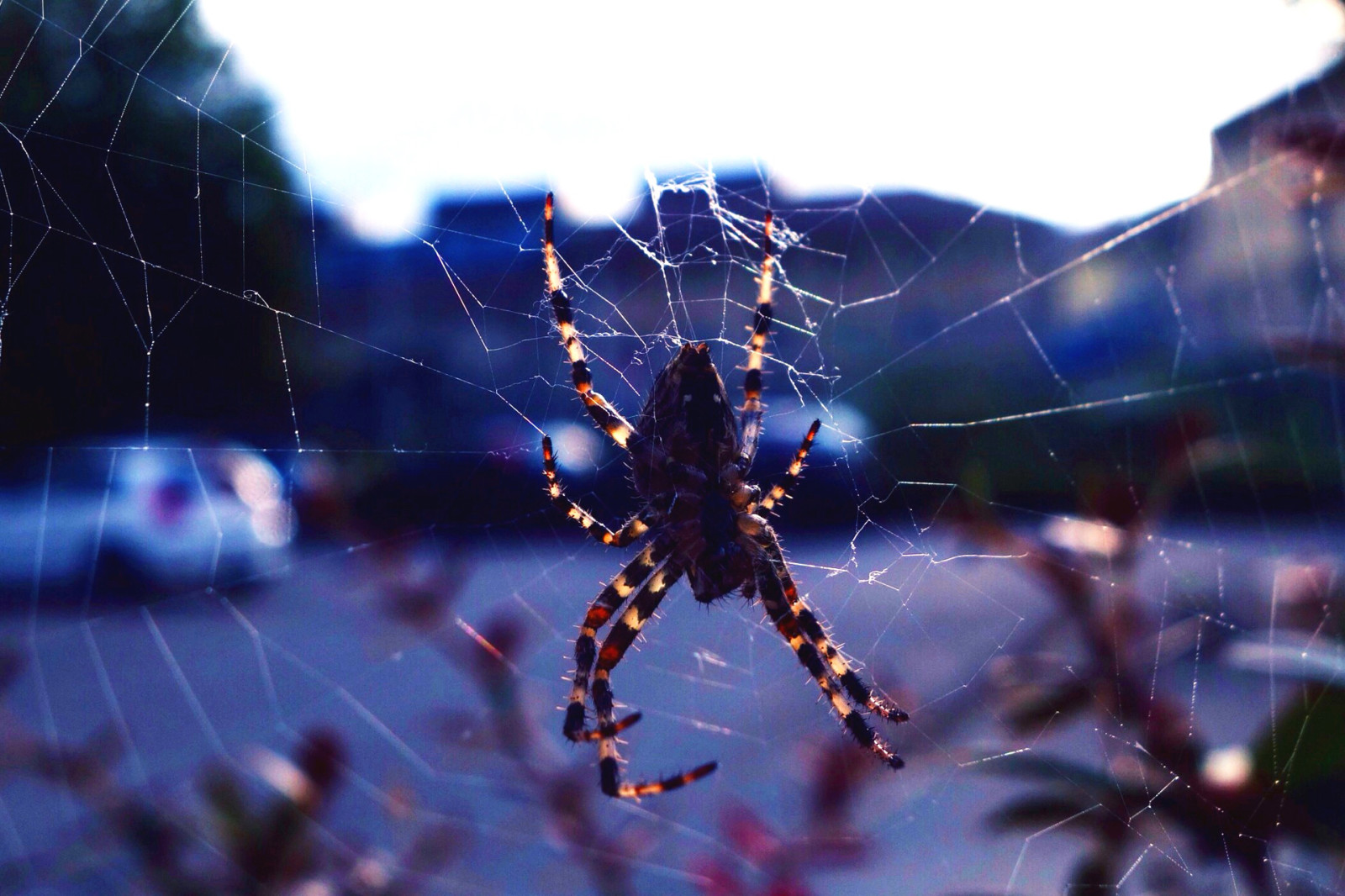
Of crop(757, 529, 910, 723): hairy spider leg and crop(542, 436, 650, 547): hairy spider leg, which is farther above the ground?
crop(542, 436, 650, 547): hairy spider leg

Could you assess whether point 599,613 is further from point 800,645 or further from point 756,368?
point 756,368

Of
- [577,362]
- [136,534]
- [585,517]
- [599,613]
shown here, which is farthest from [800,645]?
[136,534]

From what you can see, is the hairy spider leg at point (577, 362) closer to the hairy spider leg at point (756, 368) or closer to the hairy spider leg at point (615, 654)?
the hairy spider leg at point (756, 368)

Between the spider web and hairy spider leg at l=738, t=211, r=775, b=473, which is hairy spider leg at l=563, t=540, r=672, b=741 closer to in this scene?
the spider web

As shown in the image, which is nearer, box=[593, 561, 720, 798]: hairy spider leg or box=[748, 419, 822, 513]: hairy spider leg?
box=[748, 419, 822, 513]: hairy spider leg

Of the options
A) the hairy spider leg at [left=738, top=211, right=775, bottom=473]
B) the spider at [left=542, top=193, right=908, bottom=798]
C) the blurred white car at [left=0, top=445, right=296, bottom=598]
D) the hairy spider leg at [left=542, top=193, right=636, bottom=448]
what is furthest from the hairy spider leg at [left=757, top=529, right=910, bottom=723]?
the blurred white car at [left=0, top=445, right=296, bottom=598]

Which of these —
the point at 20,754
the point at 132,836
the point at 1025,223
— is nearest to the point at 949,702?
the point at 132,836
